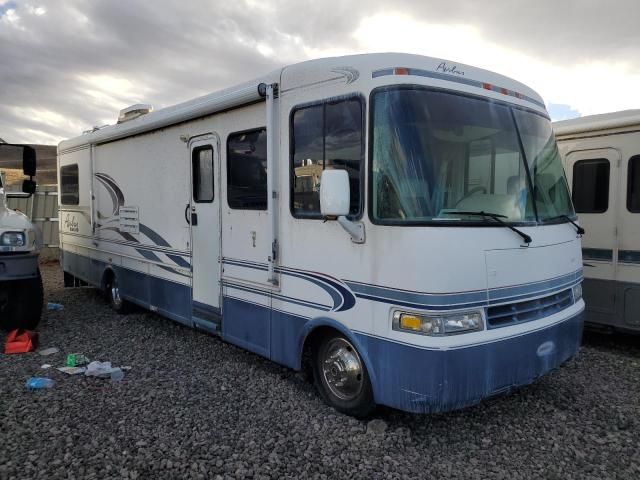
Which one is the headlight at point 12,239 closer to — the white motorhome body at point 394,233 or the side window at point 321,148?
the white motorhome body at point 394,233

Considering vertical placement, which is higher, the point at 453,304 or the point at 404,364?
the point at 453,304

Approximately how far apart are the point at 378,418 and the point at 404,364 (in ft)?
2.49

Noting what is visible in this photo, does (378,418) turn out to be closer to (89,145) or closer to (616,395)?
(616,395)

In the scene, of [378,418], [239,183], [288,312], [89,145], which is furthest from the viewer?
[89,145]

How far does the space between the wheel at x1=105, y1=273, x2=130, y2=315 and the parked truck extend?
1327 mm

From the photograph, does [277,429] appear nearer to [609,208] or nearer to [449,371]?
[449,371]

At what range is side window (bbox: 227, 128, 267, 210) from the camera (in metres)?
4.61

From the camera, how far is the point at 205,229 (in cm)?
546

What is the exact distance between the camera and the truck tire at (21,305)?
617 cm

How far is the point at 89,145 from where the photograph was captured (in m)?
8.17

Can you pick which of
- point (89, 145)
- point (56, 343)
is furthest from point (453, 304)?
point (89, 145)

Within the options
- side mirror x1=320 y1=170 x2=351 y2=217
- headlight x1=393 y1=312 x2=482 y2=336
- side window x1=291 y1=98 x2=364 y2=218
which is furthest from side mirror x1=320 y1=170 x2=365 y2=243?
headlight x1=393 y1=312 x2=482 y2=336

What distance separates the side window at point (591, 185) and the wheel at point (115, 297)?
6.18m

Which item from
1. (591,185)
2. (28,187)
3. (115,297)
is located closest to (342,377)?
(591,185)
